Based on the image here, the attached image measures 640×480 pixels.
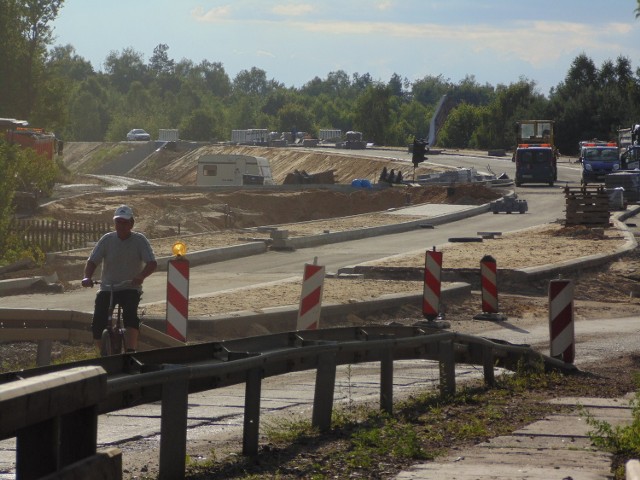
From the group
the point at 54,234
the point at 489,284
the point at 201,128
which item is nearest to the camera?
the point at 489,284

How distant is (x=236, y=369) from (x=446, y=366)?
3.67m

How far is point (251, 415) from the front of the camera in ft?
25.6

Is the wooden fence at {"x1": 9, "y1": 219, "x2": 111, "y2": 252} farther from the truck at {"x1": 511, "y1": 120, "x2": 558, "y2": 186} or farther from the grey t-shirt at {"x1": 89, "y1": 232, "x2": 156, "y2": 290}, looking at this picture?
the truck at {"x1": 511, "y1": 120, "x2": 558, "y2": 186}

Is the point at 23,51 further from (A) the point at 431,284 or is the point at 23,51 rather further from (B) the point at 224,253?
(A) the point at 431,284

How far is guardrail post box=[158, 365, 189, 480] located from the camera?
6895 millimetres

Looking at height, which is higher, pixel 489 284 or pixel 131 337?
pixel 131 337

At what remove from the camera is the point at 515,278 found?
2502 cm

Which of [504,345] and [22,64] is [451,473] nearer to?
[504,345]

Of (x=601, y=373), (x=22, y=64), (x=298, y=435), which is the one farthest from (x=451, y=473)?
(x=22, y=64)

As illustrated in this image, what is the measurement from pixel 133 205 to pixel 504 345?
127 feet

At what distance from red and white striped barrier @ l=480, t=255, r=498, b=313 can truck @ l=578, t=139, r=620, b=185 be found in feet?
145

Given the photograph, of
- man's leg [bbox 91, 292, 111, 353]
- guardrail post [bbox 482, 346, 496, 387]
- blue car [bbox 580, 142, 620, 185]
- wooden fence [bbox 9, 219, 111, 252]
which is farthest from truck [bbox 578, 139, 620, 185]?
man's leg [bbox 91, 292, 111, 353]

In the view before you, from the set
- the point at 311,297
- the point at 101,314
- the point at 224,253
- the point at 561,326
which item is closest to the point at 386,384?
the point at 101,314

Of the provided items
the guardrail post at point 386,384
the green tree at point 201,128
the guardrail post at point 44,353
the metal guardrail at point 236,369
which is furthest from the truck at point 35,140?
the green tree at point 201,128
